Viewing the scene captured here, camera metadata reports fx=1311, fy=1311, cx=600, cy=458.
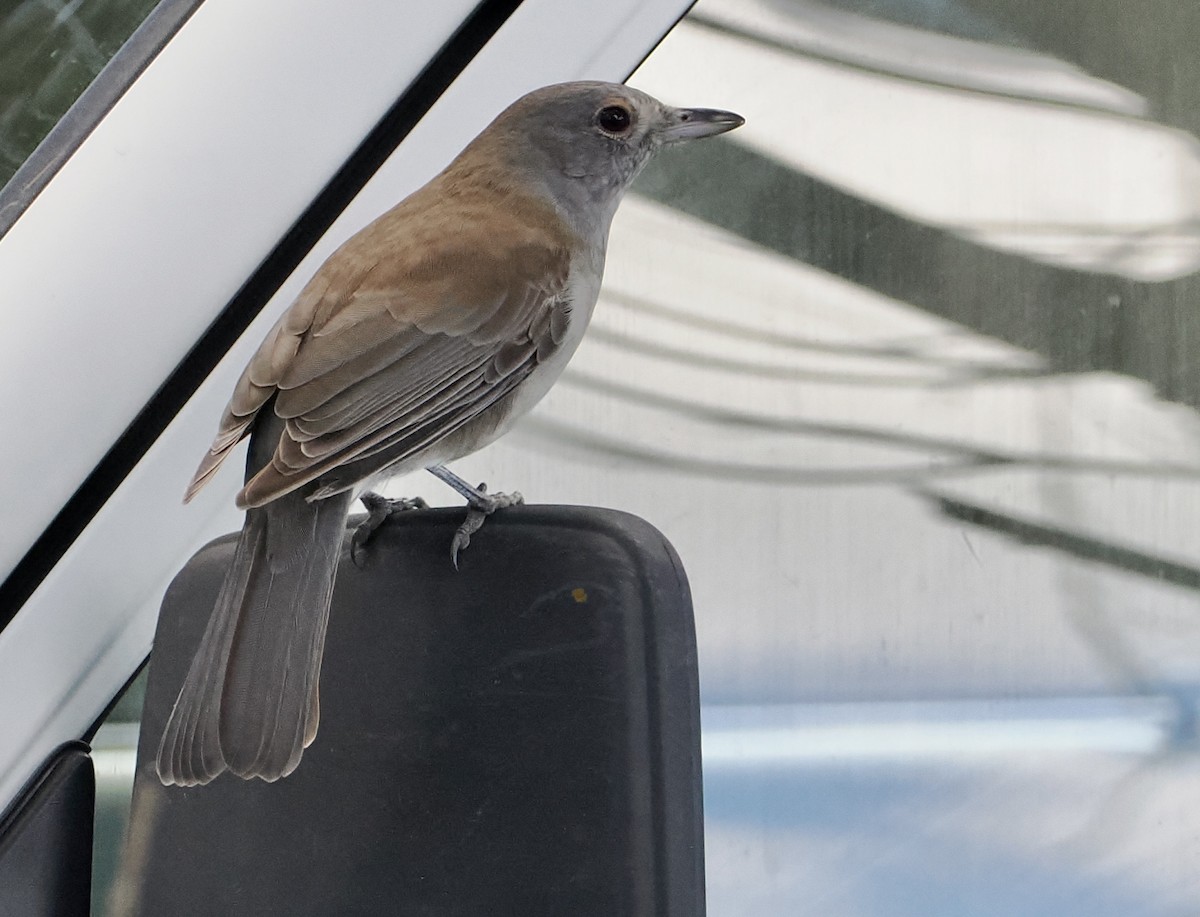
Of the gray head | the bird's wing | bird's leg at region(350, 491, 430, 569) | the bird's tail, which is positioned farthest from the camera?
the gray head

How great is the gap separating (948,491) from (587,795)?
81 centimetres

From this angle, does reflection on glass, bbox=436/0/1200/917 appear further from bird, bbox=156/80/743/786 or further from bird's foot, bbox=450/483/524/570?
bird's foot, bbox=450/483/524/570

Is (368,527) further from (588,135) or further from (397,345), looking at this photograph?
(588,135)

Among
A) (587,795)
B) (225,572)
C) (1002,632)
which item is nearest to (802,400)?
(1002,632)

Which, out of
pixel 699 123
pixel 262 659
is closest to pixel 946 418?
pixel 699 123

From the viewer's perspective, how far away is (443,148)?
134 centimetres

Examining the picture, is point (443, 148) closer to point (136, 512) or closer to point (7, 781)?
point (136, 512)

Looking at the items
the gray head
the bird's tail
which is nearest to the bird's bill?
the gray head

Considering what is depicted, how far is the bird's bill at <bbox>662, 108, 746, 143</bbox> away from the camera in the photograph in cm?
148

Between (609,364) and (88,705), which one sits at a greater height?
(609,364)

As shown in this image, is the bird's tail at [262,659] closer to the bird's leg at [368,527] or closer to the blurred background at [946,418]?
the bird's leg at [368,527]

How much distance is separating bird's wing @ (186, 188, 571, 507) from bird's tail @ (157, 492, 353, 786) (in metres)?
0.04

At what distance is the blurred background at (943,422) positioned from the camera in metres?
1.41

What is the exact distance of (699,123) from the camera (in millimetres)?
1499
